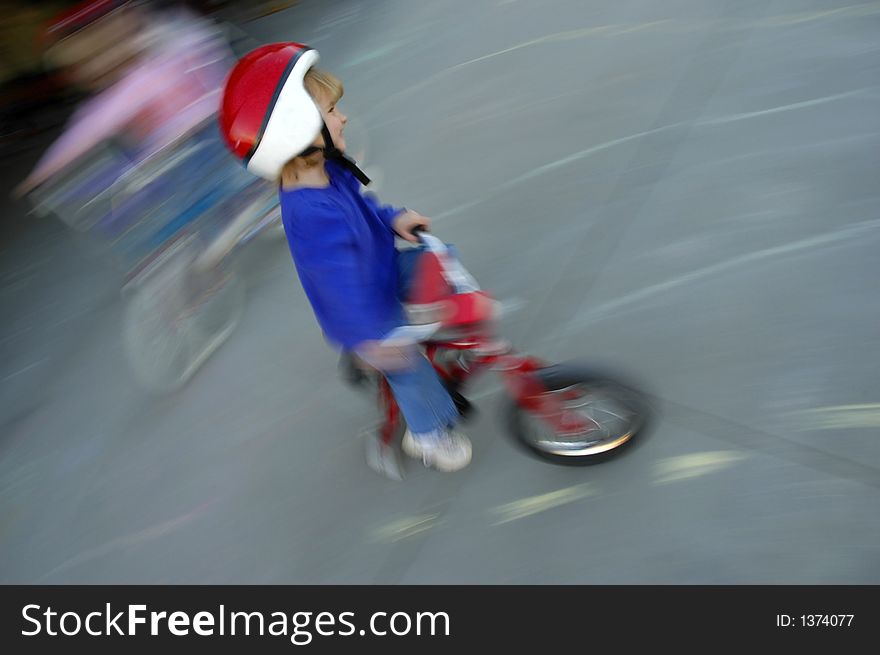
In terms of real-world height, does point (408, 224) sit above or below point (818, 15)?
above

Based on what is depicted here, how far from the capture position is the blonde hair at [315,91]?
7.75ft

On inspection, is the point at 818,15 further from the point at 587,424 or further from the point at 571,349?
the point at 587,424

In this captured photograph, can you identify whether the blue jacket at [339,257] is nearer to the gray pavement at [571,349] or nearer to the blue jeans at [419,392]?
the blue jeans at [419,392]

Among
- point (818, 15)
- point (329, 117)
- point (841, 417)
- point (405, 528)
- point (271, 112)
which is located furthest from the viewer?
point (818, 15)

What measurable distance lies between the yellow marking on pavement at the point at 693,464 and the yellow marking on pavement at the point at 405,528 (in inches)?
31.3

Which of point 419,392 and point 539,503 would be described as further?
point 539,503

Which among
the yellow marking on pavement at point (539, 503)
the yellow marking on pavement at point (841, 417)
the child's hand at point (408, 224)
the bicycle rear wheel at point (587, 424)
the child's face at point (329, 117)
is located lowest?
the yellow marking on pavement at point (841, 417)

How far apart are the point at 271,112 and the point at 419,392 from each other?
100cm

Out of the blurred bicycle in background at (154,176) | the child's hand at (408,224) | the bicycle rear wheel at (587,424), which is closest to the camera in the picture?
the child's hand at (408,224)

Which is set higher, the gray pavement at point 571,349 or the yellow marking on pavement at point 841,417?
the gray pavement at point 571,349

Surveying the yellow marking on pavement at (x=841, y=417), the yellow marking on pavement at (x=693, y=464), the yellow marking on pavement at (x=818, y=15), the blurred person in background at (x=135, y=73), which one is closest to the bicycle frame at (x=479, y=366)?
the yellow marking on pavement at (x=693, y=464)

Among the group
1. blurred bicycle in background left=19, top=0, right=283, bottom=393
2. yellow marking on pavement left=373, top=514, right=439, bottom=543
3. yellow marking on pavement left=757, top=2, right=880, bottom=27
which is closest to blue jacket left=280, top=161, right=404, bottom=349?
yellow marking on pavement left=373, top=514, right=439, bottom=543

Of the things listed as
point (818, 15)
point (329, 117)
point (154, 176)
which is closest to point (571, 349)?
point (329, 117)

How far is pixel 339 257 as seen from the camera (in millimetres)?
2350
